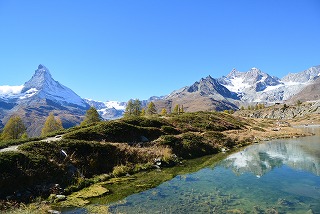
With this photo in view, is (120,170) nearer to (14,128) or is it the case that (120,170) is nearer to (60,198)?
(60,198)

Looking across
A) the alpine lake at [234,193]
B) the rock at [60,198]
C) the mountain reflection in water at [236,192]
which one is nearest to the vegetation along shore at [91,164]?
the rock at [60,198]

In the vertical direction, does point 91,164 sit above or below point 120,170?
above

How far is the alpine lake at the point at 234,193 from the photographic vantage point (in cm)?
1961

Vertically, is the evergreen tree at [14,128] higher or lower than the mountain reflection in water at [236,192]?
higher

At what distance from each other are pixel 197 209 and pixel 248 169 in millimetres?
17136

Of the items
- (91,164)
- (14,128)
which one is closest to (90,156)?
(91,164)

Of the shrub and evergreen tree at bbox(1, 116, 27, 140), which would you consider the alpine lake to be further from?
evergreen tree at bbox(1, 116, 27, 140)

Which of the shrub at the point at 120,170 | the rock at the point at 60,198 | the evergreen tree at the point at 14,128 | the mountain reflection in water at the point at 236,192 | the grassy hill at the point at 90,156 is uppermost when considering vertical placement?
the evergreen tree at the point at 14,128

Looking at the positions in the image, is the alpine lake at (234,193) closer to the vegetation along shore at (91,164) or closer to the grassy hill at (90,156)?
the vegetation along shore at (91,164)

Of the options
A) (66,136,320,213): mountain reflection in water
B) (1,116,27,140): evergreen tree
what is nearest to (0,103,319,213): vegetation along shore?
(66,136,320,213): mountain reflection in water

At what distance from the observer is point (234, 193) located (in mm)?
23516

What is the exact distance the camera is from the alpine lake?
1961 centimetres

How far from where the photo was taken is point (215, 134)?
59.8 metres

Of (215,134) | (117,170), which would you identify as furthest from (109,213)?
(215,134)
